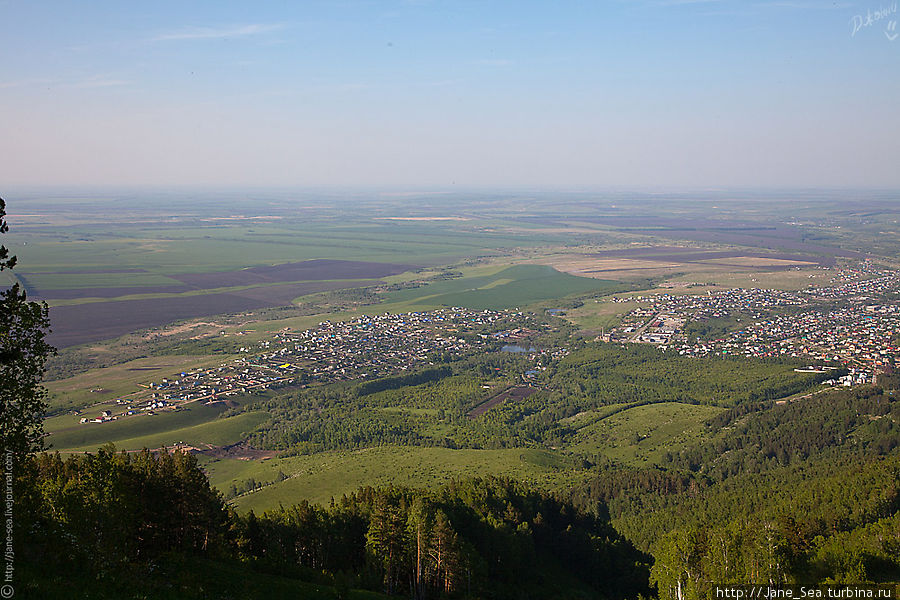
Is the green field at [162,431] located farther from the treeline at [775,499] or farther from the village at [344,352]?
the treeline at [775,499]

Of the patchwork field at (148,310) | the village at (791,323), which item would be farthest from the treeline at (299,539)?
the patchwork field at (148,310)

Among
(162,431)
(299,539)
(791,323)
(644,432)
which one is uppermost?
(299,539)

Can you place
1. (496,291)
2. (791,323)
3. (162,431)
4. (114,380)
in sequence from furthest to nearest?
(496,291), (791,323), (114,380), (162,431)

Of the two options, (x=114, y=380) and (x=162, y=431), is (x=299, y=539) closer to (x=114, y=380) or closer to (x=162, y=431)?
(x=162, y=431)

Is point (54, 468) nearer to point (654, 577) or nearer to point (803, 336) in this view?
point (654, 577)

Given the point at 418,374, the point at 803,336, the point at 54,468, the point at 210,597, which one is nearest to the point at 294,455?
the point at 418,374

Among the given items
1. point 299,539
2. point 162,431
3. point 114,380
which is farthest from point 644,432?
point 114,380
